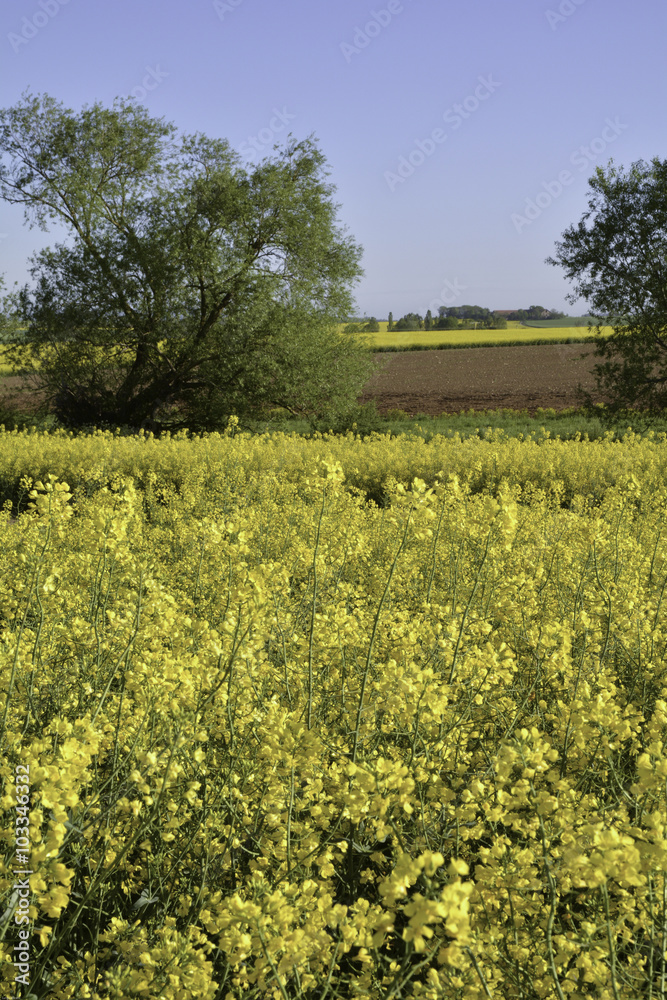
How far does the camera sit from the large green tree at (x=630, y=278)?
18.7 m

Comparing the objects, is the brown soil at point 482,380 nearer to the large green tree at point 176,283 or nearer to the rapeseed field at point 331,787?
the large green tree at point 176,283

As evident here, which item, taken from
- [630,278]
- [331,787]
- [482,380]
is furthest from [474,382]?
[331,787]

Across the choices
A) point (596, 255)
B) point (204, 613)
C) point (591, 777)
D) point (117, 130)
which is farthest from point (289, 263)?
point (591, 777)

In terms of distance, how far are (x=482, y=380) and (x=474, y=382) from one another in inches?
38.4

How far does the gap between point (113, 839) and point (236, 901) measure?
3.09ft

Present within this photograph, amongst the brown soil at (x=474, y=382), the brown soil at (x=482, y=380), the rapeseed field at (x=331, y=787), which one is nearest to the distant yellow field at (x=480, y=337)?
the brown soil at (x=482, y=380)

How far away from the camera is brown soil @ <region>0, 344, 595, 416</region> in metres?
23.9

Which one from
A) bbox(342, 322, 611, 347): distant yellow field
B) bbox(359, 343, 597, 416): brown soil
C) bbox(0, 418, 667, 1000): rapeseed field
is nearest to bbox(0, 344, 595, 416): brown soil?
bbox(359, 343, 597, 416): brown soil

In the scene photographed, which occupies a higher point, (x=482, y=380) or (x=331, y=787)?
(x=482, y=380)

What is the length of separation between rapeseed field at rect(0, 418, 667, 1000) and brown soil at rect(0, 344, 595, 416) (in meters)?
17.3

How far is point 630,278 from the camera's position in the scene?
62.9 feet

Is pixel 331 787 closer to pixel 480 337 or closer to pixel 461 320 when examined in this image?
pixel 480 337

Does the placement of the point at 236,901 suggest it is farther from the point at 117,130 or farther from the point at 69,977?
the point at 117,130

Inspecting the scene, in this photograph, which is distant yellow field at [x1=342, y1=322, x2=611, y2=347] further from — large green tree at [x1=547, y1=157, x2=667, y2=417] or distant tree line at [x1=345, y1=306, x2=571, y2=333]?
large green tree at [x1=547, y1=157, x2=667, y2=417]
